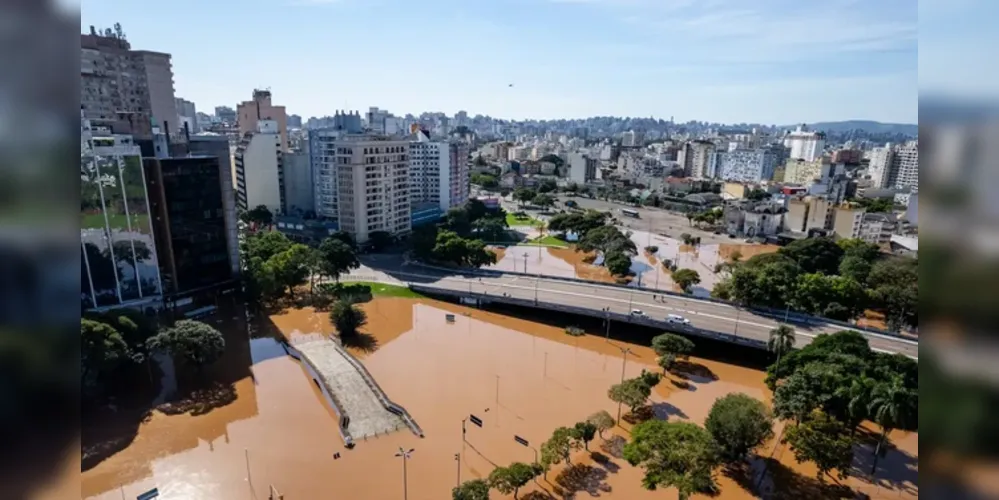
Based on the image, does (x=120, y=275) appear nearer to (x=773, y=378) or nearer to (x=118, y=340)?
(x=118, y=340)

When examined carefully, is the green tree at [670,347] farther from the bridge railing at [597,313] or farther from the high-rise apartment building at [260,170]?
the high-rise apartment building at [260,170]

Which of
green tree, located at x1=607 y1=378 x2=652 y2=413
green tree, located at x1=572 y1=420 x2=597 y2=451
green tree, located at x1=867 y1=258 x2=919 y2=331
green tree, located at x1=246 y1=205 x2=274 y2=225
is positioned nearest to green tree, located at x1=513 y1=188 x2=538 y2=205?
green tree, located at x1=246 y1=205 x2=274 y2=225

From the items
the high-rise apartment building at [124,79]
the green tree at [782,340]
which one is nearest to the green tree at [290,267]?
the green tree at [782,340]

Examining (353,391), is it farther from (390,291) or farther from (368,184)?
(368,184)

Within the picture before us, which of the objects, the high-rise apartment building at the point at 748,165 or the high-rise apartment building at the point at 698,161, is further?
the high-rise apartment building at the point at 698,161

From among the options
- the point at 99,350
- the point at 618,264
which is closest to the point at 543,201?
the point at 618,264

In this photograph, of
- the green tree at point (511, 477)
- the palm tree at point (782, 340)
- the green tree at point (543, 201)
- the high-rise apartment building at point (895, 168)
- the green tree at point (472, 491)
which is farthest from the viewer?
the high-rise apartment building at point (895, 168)

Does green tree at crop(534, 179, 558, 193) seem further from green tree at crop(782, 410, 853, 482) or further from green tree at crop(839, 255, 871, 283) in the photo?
green tree at crop(782, 410, 853, 482)
